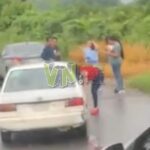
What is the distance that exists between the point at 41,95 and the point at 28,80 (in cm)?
82

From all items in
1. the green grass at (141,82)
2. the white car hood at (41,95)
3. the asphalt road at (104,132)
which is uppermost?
the white car hood at (41,95)

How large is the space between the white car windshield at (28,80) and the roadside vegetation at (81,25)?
487 inches

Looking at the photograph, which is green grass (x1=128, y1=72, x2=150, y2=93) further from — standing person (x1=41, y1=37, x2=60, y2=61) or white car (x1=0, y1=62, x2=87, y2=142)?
white car (x1=0, y1=62, x2=87, y2=142)

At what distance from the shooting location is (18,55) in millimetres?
26141

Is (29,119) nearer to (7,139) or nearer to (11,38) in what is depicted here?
(7,139)

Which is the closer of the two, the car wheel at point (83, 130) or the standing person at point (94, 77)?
the car wheel at point (83, 130)

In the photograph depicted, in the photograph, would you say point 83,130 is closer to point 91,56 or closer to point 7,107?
point 7,107

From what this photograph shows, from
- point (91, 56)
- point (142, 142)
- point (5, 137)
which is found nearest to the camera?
point (142, 142)

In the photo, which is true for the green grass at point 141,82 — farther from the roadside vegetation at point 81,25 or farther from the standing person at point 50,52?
the roadside vegetation at point 81,25

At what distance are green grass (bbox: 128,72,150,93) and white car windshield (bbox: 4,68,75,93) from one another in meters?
7.67

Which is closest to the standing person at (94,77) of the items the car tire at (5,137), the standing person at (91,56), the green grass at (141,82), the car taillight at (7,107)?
the standing person at (91,56)

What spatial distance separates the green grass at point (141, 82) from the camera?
21.9 meters

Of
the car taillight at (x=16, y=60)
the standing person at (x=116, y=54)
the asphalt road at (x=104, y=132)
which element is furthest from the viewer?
the car taillight at (x=16, y=60)

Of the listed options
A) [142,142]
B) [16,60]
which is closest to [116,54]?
[16,60]
